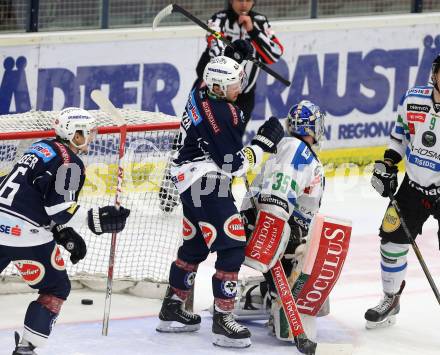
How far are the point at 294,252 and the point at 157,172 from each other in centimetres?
106

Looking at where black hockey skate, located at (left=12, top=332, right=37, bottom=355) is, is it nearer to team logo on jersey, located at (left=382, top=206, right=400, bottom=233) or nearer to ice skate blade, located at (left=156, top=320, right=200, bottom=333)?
ice skate blade, located at (left=156, top=320, right=200, bottom=333)

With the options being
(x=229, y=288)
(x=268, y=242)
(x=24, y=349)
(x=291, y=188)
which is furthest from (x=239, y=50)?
(x=24, y=349)

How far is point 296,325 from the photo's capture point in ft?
20.8

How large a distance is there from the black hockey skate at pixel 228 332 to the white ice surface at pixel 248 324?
0.12 ft

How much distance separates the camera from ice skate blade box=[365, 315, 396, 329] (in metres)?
6.87

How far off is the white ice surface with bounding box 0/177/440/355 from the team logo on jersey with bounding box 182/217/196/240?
0.48 meters

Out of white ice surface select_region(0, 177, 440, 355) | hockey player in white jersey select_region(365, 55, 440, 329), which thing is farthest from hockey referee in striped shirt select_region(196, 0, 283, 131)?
hockey player in white jersey select_region(365, 55, 440, 329)

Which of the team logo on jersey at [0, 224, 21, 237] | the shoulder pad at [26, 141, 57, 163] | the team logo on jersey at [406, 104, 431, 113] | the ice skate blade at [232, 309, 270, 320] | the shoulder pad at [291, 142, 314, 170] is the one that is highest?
the team logo on jersey at [406, 104, 431, 113]

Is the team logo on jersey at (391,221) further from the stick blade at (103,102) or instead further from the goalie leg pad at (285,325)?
the stick blade at (103,102)

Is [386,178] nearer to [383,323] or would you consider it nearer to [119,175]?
[383,323]

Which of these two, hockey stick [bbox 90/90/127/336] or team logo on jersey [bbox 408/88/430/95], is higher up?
team logo on jersey [bbox 408/88/430/95]

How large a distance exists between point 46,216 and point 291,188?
119 cm

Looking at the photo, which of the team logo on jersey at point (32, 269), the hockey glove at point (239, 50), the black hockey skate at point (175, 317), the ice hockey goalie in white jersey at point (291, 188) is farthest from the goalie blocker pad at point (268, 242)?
the hockey glove at point (239, 50)

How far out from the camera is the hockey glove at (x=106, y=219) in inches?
234
